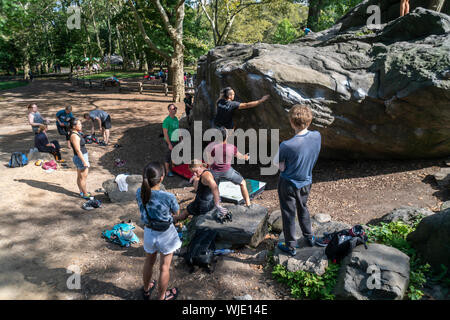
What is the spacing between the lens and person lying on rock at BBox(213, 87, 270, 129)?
6.42m

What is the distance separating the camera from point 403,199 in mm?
5785

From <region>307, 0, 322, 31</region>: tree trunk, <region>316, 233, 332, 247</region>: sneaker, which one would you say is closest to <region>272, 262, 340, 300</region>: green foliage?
<region>316, 233, 332, 247</region>: sneaker

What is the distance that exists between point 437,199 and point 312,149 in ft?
11.4

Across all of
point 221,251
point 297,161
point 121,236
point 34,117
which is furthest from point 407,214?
point 34,117

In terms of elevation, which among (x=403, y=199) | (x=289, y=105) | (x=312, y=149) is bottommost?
(x=403, y=199)

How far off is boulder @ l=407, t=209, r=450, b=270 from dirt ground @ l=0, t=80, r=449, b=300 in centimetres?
148

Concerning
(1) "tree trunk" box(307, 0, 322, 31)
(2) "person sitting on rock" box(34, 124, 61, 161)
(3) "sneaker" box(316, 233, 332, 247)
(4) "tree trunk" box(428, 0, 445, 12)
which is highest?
(1) "tree trunk" box(307, 0, 322, 31)

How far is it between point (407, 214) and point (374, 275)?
2.02m

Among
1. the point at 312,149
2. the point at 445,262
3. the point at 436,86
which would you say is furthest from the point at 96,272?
the point at 436,86

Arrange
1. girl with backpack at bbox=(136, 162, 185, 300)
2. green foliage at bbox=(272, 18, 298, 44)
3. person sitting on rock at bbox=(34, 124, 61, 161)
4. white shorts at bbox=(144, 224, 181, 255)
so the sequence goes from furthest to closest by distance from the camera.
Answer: green foliage at bbox=(272, 18, 298, 44) → person sitting on rock at bbox=(34, 124, 61, 161) → white shorts at bbox=(144, 224, 181, 255) → girl with backpack at bbox=(136, 162, 185, 300)

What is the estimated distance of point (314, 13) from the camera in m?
18.8

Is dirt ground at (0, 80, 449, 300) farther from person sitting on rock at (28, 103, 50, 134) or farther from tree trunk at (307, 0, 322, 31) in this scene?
tree trunk at (307, 0, 322, 31)

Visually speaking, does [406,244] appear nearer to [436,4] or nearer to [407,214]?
[407,214]
